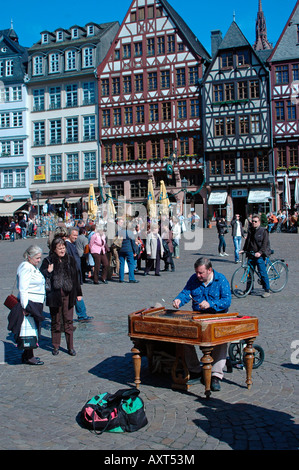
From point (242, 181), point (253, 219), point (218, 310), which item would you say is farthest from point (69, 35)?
point (218, 310)

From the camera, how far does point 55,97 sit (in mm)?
45625

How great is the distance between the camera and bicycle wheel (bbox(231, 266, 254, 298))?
11.7m

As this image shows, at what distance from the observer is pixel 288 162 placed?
38750 mm

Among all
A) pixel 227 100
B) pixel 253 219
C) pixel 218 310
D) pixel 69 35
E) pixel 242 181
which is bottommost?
pixel 218 310

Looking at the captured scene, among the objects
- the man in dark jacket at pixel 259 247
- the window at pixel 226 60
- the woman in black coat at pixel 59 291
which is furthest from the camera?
the window at pixel 226 60

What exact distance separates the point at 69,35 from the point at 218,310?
45.3m

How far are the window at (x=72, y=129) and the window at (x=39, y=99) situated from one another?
2.88m

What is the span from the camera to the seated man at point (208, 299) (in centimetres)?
567

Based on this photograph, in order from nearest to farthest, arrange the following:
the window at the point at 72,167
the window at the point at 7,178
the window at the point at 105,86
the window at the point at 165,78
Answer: the window at the point at 165,78
the window at the point at 105,86
the window at the point at 72,167
the window at the point at 7,178

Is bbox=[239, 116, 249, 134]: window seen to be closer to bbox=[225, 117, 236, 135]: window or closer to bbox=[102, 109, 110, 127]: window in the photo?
bbox=[225, 117, 236, 135]: window

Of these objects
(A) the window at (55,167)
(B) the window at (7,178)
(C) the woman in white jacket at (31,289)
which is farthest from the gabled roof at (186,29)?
(C) the woman in white jacket at (31,289)

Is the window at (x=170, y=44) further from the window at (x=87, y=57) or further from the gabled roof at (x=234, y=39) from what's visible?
the window at (x=87, y=57)
